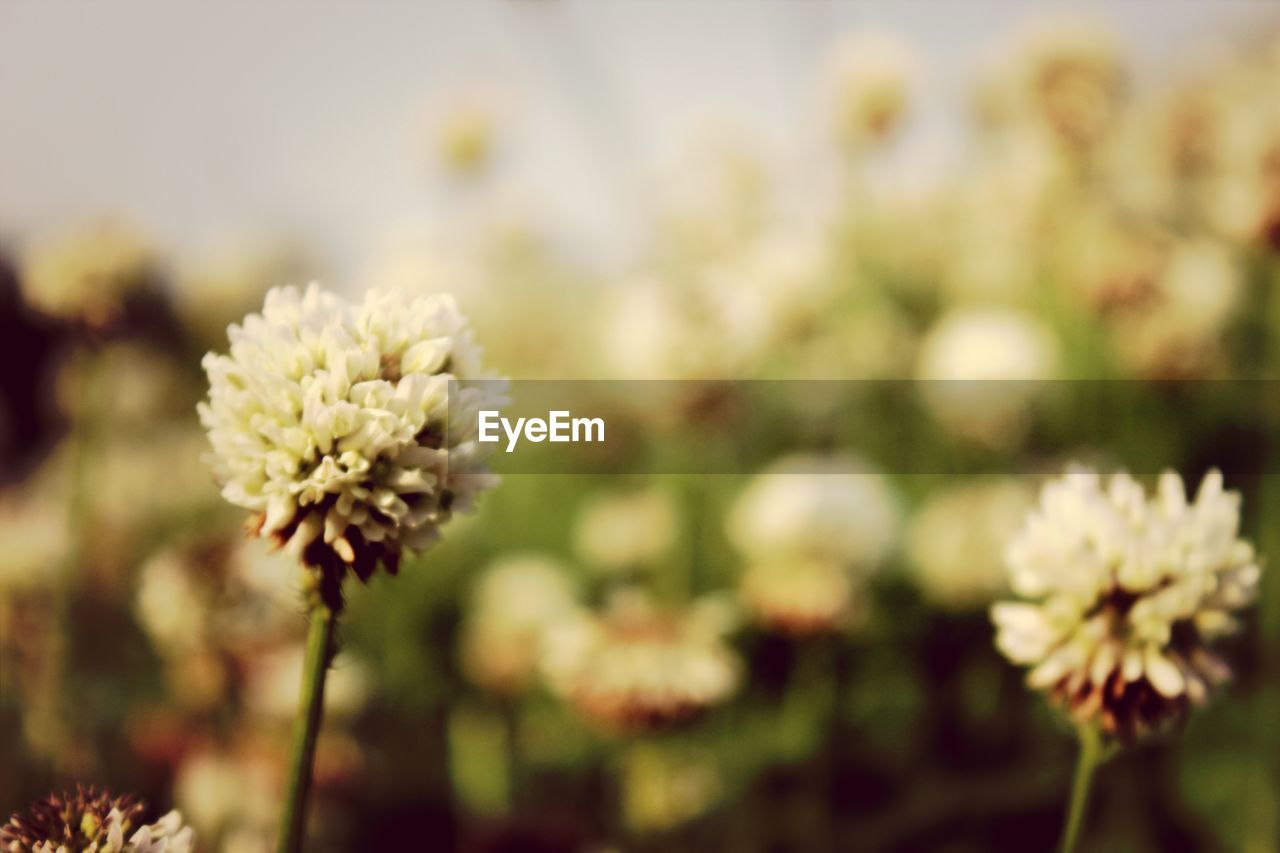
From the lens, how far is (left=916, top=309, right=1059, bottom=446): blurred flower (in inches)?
97.6

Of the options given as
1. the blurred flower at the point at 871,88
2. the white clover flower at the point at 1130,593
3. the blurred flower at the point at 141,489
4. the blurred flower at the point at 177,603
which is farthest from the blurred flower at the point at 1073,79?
the blurred flower at the point at 141,489

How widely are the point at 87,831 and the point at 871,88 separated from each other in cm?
240

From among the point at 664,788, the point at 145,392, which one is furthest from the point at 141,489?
the point at 664,788

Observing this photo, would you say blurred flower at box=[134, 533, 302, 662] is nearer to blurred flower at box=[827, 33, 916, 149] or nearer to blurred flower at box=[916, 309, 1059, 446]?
blurred flower at box=[916, 309, 1059, 446]

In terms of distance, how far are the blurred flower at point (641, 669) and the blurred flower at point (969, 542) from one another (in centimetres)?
71

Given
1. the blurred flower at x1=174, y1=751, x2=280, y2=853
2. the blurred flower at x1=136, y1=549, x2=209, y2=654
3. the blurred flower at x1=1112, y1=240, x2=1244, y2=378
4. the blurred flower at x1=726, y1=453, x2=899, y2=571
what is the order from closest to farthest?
the blurred flower at x1=174, y1=751, x2=280, y2=853
the blurred flower at x1=136, y1=549, x2=209, y2=654
the blurred flower at x1=726, y1=453, x2=899, y2=571
the blurred flower at x1=1112, y1=240, x2=1244, y2=378

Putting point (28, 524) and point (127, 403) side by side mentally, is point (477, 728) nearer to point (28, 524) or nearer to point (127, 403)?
point (28, 524)

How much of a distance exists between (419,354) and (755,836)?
141 centimetres

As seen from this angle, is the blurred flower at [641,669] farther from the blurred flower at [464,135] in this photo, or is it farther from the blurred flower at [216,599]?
the blurred flower at [464,135]

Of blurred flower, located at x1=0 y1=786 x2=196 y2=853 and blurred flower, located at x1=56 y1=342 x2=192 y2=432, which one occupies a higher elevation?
blurred flower, located at x1=56 y1=342 x2=192 y2=432

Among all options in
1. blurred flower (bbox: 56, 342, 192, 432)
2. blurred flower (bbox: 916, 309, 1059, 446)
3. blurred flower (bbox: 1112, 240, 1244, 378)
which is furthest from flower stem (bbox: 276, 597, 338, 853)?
blurred flower (bbox: 56, 342, 192, 432)

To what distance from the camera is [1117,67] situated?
275 cm

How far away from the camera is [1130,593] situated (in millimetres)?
935

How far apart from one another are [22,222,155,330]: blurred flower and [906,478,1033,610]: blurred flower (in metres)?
1.64
